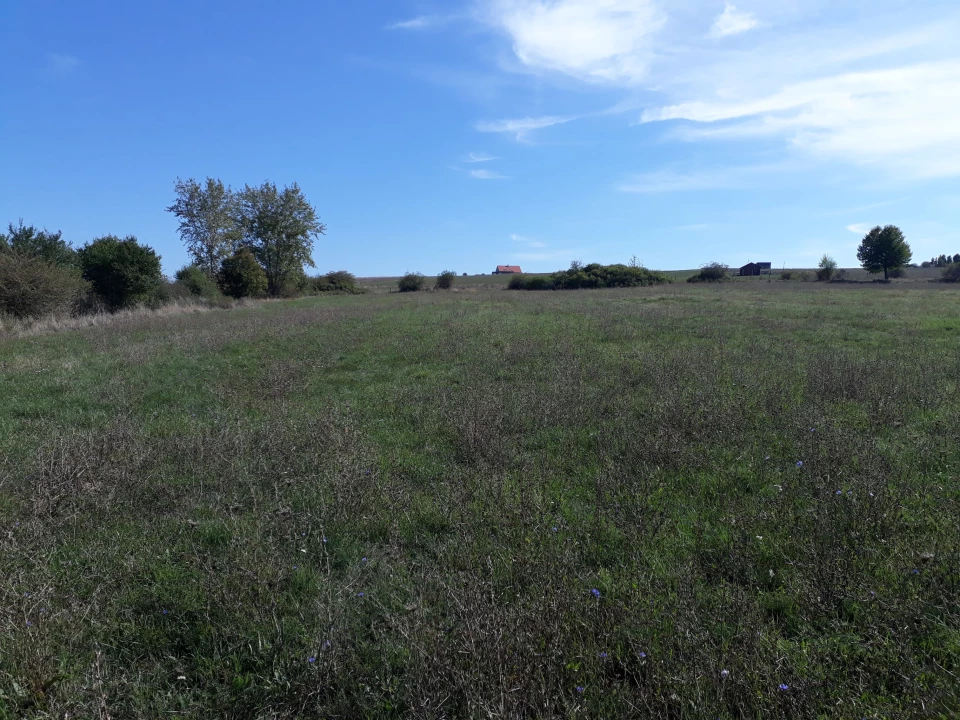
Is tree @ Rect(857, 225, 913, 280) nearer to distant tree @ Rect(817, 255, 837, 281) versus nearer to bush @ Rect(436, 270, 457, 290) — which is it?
distant tree @ Rect(817, 255, 837, 281)

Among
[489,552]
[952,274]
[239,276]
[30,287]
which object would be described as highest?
[239,276]

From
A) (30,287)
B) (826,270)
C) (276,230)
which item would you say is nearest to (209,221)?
(276,230)

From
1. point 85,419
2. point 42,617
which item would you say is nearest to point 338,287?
point 85,419

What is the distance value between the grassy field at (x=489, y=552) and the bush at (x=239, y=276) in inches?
1478

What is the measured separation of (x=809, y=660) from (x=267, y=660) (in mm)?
2695

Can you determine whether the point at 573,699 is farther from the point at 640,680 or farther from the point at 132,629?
the point at 132,629

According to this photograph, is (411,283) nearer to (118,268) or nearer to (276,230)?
(276,230)

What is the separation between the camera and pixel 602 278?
56125mm

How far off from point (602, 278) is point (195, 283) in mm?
36840

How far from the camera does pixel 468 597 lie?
2.96 meters

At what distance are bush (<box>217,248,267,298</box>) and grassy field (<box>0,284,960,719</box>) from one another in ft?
123

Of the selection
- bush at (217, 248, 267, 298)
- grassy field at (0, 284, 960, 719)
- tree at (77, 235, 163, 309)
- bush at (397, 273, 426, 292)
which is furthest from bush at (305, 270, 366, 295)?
grassy field at (0, 284, 960, 719)

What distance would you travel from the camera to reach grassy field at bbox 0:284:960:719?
8.47 ft

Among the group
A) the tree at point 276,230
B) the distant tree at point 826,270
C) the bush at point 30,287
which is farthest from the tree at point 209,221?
the distant tree at point 826,270
